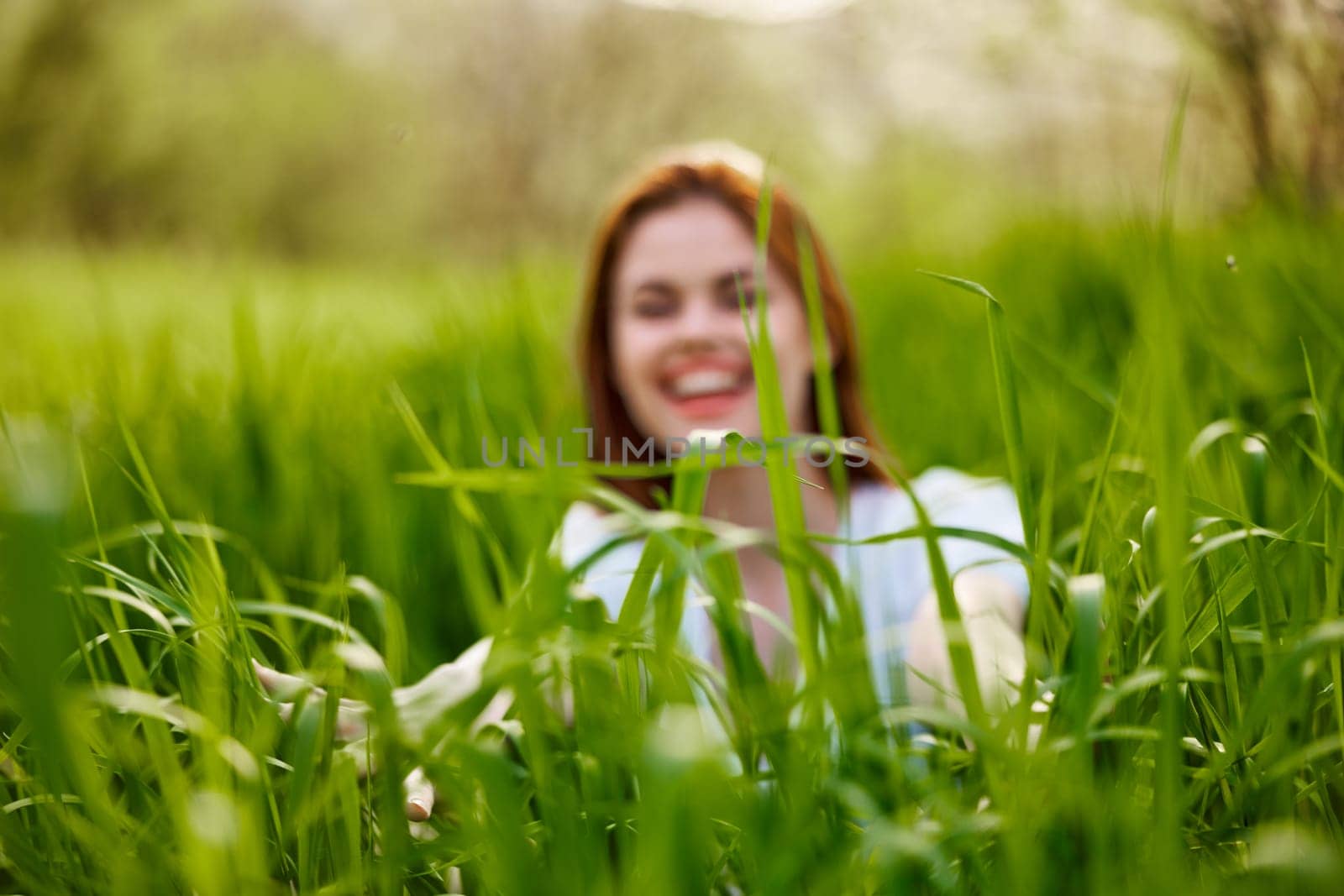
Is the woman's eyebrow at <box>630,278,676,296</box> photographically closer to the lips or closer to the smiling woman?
the smiling woman

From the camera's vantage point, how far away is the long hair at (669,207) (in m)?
1.38

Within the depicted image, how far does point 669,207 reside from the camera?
1.40m

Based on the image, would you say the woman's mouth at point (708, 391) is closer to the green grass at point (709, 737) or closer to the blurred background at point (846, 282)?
the blurred background at point (846, 282)

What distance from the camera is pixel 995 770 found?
40 centimetres

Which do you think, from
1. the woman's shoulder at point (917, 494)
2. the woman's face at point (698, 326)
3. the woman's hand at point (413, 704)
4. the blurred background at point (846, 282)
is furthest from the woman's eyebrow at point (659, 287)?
the woman's hand at point (413, 704)

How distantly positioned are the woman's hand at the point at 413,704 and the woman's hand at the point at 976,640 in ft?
0.94

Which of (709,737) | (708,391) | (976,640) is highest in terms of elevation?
(708,391)

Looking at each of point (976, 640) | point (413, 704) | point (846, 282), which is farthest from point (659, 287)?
point (846, 282)

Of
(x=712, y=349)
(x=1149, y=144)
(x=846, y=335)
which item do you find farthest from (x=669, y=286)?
(x=1149, y=144)

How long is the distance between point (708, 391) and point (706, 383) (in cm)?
1

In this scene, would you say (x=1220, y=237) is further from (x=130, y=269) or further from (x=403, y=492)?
(x=130, y=269)

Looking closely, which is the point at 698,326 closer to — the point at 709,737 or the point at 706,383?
the point at 706,383

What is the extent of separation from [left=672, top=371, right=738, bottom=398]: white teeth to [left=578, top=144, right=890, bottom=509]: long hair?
0.20m

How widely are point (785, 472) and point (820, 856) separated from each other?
17 centimetres
